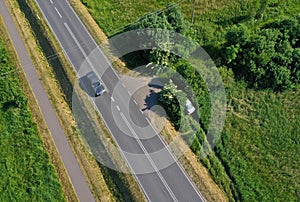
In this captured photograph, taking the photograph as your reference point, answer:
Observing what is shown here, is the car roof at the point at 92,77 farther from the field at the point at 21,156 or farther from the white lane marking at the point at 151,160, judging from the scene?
the field at the point at 21,156

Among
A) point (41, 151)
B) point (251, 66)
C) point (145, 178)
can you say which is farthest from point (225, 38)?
point (41, 151)

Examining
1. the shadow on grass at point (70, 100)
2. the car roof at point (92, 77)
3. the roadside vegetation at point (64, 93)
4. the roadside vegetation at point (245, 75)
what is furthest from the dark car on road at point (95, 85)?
the roadside vegetation at point (245, 75)

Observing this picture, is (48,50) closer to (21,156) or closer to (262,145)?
(21,156)

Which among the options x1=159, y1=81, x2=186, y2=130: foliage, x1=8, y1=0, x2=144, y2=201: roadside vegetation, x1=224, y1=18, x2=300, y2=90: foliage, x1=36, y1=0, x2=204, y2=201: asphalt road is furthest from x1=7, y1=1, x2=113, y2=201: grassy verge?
x1=224, y1=18, x2=300, y2=90: foliage

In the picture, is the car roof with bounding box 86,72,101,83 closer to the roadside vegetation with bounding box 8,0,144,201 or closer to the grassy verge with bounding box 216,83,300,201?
the roadside vegetation with bounding box 8,0,144,201

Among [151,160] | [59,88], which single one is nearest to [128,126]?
[151,160]
